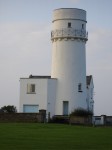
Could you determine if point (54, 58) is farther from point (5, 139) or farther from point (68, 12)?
point (5, 139)

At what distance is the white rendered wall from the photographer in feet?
169

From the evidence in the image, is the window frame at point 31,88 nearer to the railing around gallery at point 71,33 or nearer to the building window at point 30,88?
the building window at point 30,88

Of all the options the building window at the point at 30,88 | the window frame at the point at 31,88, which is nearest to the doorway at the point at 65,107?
the window frame at the point at 31,88

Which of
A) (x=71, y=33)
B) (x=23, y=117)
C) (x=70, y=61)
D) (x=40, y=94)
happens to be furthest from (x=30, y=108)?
(x=71, y=33)

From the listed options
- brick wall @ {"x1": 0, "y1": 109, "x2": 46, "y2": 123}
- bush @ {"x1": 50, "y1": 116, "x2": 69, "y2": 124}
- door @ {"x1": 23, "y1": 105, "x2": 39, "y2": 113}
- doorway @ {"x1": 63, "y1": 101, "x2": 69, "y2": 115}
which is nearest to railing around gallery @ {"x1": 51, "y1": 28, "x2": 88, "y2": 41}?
doorway @ {"x1": 63, "y1": 101, "x2": 69, "y2": 115}

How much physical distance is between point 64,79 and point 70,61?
2.01 metres

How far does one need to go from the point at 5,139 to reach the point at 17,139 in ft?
1.71

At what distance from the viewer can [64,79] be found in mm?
51781

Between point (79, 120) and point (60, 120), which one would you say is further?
point (60, 120)

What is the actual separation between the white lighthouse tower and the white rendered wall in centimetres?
64

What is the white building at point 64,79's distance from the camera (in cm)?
5159

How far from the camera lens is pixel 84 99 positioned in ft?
172

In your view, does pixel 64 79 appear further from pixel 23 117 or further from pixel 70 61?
pixel 23 117

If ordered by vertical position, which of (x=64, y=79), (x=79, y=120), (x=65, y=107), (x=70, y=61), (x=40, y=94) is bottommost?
(x=79, y=120)
